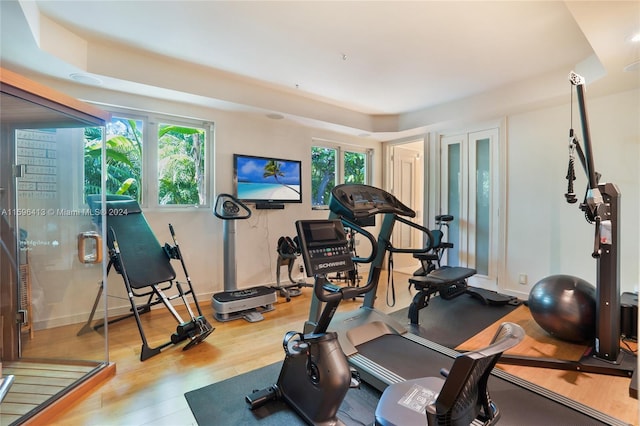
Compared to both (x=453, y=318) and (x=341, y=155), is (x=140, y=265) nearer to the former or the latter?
(x=453, y=318)

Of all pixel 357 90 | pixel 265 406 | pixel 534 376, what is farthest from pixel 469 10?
pixel 265 406

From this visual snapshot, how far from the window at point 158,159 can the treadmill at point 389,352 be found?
7.90 ft

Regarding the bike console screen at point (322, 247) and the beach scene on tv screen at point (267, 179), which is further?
the beach scene on tv screen at point (267, 179)

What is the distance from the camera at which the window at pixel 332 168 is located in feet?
17.1

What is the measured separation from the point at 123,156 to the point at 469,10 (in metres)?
3.71

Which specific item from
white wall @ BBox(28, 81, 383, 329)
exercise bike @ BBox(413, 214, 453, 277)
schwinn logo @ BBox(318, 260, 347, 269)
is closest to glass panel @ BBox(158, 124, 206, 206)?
white wall @ BBox(28, 81, 383, 329)

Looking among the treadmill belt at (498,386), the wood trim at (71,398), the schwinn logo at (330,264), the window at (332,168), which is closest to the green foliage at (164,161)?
the window at (332,168)

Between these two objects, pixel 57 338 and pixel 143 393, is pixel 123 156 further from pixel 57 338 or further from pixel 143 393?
pixel 143 393

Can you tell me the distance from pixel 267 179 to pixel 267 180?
0.01 meters

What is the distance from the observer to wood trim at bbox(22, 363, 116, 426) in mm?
1742

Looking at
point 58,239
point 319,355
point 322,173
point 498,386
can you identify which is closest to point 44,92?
point 58,239

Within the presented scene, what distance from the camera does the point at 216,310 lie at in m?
3.28

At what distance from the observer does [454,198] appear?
491 centimetres

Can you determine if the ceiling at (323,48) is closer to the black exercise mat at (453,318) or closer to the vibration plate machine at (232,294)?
the vibration plate machine at (232,294)
